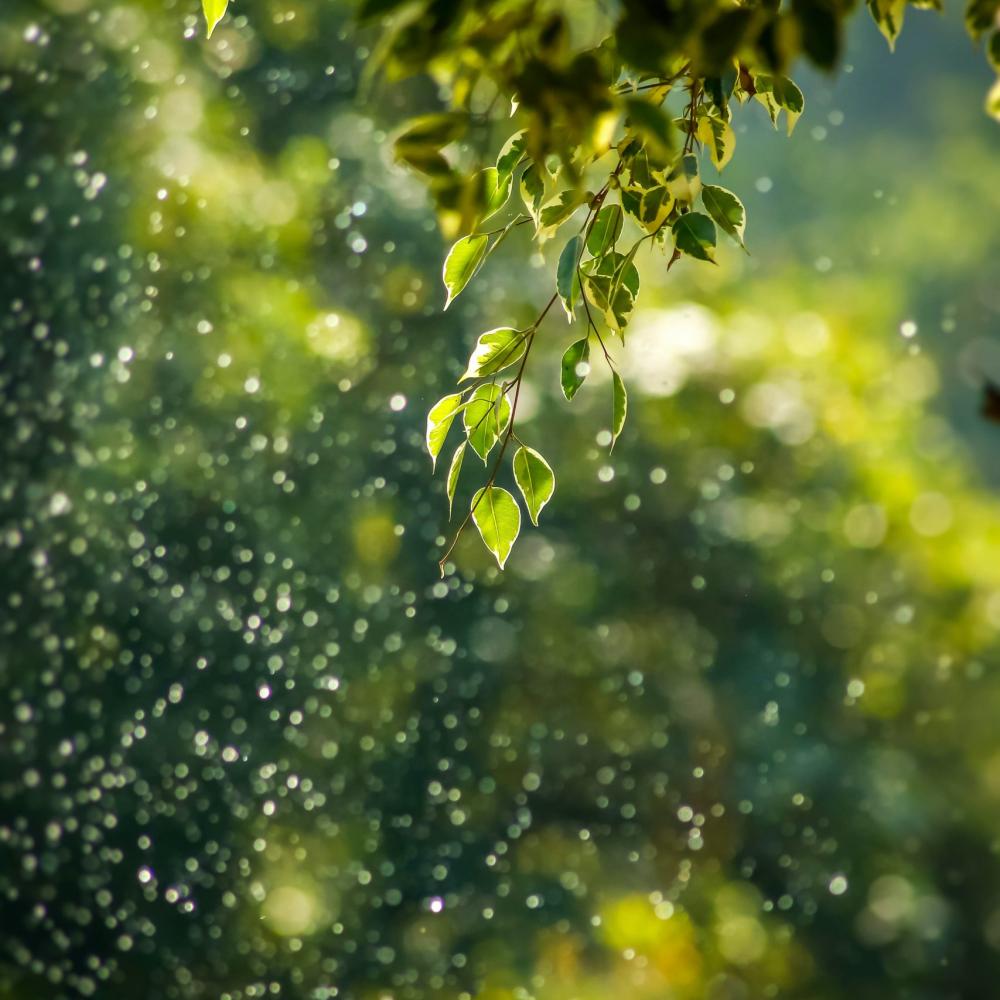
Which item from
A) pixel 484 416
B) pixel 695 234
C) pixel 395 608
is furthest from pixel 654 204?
pixel 395 608

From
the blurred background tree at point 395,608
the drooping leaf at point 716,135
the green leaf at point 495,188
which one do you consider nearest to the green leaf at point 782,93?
the drooping leaf at point 716,135

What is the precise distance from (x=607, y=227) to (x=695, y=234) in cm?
5

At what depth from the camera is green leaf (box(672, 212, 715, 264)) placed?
1.68ft

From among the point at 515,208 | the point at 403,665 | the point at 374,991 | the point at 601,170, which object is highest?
the point at 601,170

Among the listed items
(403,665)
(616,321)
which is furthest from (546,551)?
(616,321)

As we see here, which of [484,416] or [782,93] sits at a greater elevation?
[782,93]

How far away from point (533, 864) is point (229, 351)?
47.1 inches

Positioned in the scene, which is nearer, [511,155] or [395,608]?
[511,155]

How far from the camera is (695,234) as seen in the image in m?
0.52

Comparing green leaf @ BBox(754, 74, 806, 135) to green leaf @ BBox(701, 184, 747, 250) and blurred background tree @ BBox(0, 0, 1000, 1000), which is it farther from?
blurred background tree @ BBox(0, 0, 1000, 1000)

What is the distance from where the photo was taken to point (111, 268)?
7.56 ft

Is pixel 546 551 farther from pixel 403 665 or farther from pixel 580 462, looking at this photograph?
pixel 403 665

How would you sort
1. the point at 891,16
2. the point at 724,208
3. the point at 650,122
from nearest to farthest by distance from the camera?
the point at 650,122 → the point at 891,16 → the point at 724,208

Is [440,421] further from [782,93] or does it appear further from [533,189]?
[782,93]
